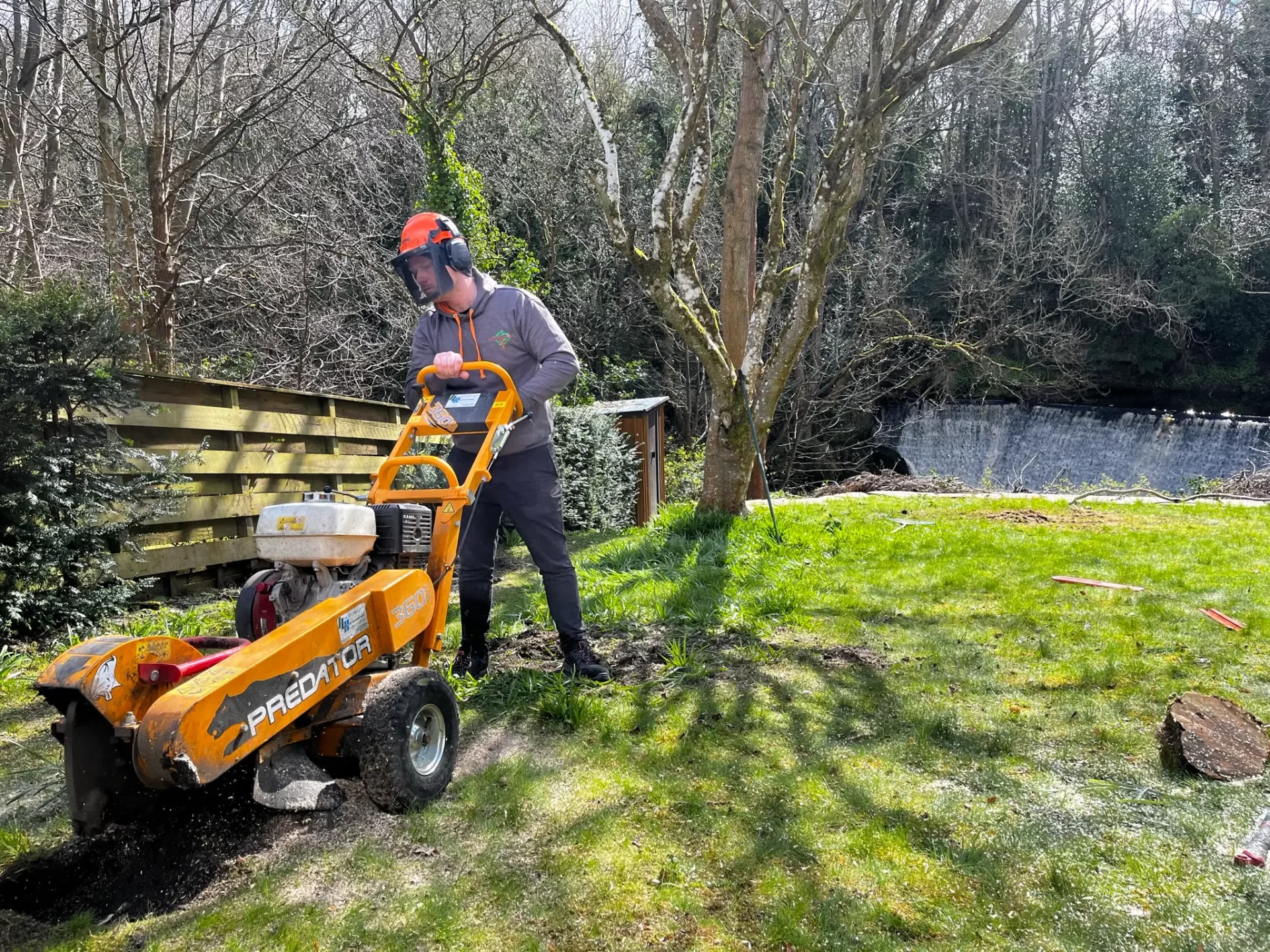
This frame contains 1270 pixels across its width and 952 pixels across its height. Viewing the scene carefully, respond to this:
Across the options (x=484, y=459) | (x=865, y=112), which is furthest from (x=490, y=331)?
(x=865, y=112)

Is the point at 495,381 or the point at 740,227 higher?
the point at 740,227

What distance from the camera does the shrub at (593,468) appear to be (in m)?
9.66

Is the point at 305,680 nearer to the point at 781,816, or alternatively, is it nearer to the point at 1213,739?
the point at 781,816

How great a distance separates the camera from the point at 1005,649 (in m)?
4.46

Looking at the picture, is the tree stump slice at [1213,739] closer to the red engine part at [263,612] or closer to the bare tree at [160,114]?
the red engine part at [263,612]

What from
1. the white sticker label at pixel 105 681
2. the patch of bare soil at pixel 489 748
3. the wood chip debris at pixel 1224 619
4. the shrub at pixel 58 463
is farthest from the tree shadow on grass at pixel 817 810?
the shrub at pixel 58 463

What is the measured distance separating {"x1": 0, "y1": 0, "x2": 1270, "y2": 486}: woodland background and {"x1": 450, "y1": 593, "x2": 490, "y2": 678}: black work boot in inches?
206

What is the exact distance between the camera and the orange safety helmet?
3.66 metres

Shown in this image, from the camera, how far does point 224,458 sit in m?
6.42

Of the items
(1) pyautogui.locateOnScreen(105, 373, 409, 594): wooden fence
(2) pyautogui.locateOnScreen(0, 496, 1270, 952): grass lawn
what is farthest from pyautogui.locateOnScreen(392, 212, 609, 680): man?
(1) pyautogui.locateOnScreen(105, 373, 409, 594): wooden fence

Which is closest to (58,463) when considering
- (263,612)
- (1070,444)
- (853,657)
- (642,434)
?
(263,612)

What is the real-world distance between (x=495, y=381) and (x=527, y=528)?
672 millimetres

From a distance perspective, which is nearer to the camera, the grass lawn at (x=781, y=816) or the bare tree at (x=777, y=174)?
the grass lawn at (x=781, y=816)

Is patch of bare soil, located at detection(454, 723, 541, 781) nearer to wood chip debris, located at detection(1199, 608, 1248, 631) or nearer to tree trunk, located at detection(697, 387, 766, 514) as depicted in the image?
wood chip debris, located at detection(1199, 608, 1248, 631)
